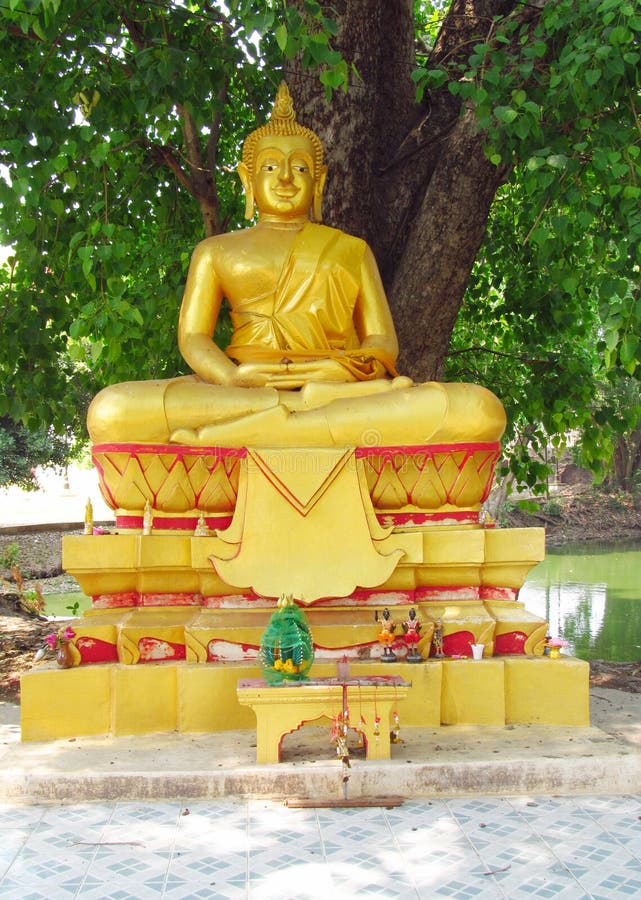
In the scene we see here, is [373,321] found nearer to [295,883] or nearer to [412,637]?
[412,637]

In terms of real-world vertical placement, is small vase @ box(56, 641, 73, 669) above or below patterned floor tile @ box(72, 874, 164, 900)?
above

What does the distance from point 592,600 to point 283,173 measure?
782cm

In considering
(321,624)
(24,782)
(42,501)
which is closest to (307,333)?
(321,624)

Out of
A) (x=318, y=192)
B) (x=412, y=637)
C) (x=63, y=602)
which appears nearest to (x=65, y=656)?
(x=412, y=637)

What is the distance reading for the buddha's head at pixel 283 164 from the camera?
220 inches

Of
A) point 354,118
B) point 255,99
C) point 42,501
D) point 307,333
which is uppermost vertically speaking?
point 255,99

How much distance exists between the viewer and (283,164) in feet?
18.3

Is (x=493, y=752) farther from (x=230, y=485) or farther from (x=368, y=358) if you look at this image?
(x=368, y=358)

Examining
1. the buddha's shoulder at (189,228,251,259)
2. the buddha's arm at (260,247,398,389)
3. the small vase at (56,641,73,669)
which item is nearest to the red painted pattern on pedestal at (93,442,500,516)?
the small vase at (56,641,73,669)

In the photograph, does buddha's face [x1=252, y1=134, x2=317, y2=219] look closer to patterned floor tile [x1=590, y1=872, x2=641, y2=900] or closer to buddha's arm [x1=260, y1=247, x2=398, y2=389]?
buddha's arm [x1=260, y1=247, x2=398, y2=389]

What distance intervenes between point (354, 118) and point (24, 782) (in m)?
4.68

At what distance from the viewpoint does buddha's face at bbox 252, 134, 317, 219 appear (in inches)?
220

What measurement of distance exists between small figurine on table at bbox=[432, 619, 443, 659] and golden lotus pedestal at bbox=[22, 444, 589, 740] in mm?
23

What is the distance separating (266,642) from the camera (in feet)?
12.9
